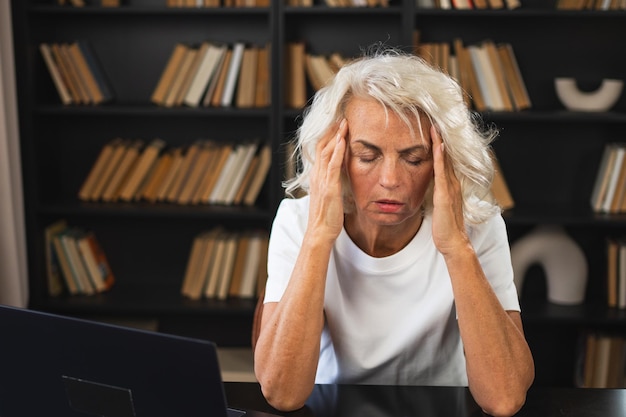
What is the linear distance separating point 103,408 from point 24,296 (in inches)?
95.0

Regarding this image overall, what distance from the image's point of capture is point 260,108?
11.3ft

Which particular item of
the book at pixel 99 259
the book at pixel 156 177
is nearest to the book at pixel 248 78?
the book at pixel 156 177

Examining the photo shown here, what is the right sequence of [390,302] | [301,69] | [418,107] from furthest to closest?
[301,69]
[390,302]
[418,107]

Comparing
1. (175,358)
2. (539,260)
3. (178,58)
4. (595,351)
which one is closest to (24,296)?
(178,58)

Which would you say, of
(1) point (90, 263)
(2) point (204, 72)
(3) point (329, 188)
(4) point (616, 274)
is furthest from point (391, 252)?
(1) point (90, 263)

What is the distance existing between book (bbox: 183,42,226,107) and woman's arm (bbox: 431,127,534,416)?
1846mm

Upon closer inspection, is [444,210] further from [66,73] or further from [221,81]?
[66,73]

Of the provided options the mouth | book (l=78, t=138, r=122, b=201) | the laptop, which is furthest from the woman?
book (l=78, t=138, r=122, b=201)

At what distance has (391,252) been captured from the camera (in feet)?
6.18

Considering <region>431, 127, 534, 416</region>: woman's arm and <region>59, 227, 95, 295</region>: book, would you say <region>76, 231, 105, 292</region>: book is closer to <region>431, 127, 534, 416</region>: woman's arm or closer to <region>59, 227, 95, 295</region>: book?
<region>59, 227, 95, 295</region>: book

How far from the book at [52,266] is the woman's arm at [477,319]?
2261 mm

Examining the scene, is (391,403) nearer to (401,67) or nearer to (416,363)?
(416,363)

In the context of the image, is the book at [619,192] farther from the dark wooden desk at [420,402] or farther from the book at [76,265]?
the book at [76,265]

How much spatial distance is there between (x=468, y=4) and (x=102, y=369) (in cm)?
252
